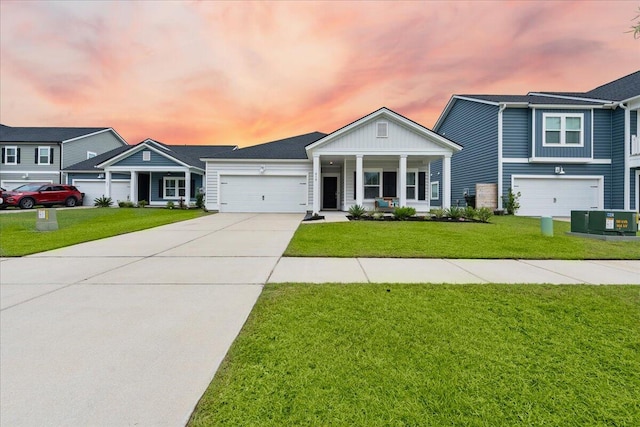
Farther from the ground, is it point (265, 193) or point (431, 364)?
point (265, 193)

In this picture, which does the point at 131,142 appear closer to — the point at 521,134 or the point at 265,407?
the point at 521,134

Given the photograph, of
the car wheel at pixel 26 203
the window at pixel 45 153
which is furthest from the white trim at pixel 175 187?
the window at pixel 45 153

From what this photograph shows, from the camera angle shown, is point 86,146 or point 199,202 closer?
point 199,202

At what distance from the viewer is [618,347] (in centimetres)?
249

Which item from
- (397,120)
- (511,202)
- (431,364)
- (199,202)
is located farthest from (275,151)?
(431,364)

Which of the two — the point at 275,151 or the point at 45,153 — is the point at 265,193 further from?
the point at 45,153

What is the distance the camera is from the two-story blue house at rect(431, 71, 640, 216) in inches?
624

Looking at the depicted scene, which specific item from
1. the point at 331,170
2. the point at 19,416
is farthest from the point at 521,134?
the point at 19,416

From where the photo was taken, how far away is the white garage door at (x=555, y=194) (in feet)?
54.5

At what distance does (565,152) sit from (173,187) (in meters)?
26.1

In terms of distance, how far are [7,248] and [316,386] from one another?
9028 mm

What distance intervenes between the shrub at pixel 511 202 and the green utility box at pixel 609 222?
24.8 ft

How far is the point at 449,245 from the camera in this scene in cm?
750

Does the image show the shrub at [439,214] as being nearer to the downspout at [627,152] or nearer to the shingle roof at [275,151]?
the shingle roof at [275,151]
